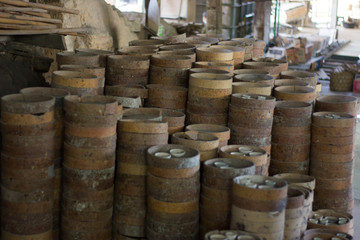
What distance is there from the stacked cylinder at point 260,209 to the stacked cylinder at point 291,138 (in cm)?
190

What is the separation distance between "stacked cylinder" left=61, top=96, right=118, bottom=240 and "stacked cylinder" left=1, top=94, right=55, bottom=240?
0.17 meters

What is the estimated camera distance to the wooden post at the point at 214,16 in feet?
56.7


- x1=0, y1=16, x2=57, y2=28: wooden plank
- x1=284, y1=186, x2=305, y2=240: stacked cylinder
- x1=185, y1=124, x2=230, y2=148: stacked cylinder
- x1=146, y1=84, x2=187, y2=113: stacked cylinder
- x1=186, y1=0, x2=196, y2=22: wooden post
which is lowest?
x1=284, y1=186, x2=305, y2=240: stacked cylinder

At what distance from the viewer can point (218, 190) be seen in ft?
17.2

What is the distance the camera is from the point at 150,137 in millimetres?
5500

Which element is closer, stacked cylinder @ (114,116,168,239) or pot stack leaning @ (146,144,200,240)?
pot stack leaning @ (146,144,200,240)

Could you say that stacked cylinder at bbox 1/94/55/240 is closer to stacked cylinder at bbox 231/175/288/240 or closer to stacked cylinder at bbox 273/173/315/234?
stacked cylinder at bbox 231/175/288/240

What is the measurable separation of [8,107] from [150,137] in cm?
134

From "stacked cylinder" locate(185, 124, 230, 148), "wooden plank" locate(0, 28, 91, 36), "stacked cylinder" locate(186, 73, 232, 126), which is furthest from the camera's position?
"wooden plank" locate(0, 28, 91, 36)

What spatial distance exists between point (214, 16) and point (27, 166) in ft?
42.2

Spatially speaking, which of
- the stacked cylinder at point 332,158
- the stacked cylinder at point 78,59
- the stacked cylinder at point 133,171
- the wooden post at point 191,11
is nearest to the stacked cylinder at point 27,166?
the stacked cylinder at point 133,171

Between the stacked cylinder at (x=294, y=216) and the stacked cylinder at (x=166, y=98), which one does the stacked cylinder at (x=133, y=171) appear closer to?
the stacked cylinder at (x=166, y=98)

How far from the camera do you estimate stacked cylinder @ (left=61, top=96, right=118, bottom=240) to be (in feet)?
17.5

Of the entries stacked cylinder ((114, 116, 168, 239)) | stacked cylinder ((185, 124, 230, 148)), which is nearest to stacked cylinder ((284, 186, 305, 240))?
stacked cylinder ((185, 124, 230, 148))
